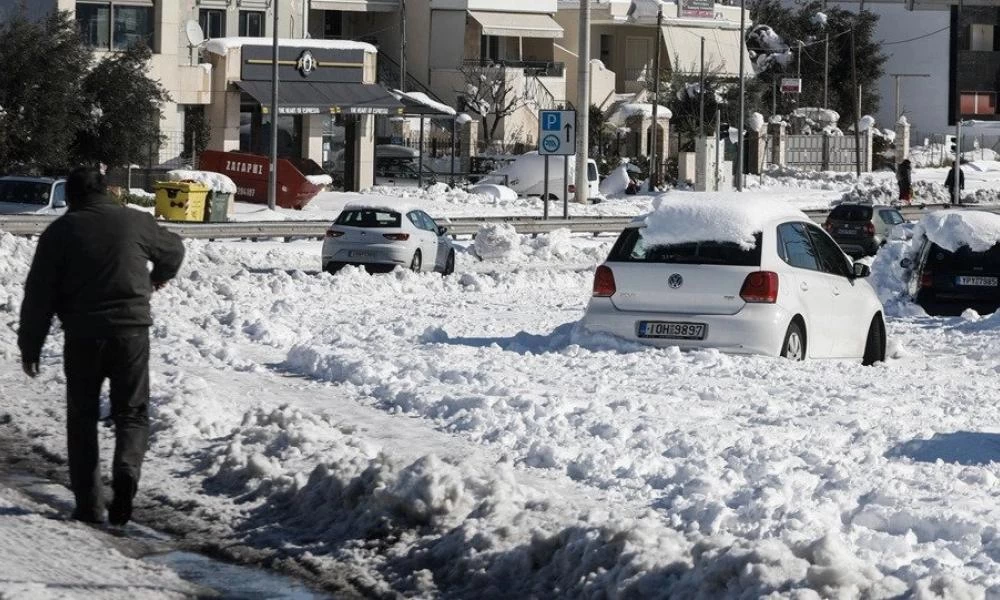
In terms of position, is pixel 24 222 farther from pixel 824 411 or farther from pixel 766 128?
pixel 766 128

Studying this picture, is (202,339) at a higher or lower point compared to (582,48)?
lower

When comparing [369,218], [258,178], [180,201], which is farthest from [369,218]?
[258,178]

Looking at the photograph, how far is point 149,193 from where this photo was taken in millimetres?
51031

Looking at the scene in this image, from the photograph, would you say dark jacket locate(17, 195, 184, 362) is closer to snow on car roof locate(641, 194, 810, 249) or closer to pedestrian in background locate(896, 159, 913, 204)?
snow on car roof locate(641, 194, 810, 249)

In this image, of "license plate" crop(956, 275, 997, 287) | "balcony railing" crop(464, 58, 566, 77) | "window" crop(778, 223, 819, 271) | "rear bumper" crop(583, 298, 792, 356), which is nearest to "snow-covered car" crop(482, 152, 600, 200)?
"balcony railing" crop(464, 58, 566, 77)

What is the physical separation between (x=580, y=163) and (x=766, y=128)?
91.5ft

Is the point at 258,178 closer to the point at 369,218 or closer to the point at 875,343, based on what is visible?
the point at 369,218

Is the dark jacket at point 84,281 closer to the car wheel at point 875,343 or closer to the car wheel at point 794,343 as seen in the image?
the car wheel at point 794,343

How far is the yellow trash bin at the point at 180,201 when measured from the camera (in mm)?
42750

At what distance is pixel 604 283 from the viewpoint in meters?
15.6

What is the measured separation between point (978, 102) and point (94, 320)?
106 meters

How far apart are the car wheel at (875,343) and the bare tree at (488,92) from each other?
60062 mm

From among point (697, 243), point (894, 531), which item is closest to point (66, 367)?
point (894, 531)

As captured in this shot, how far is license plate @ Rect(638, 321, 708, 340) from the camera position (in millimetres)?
15102
